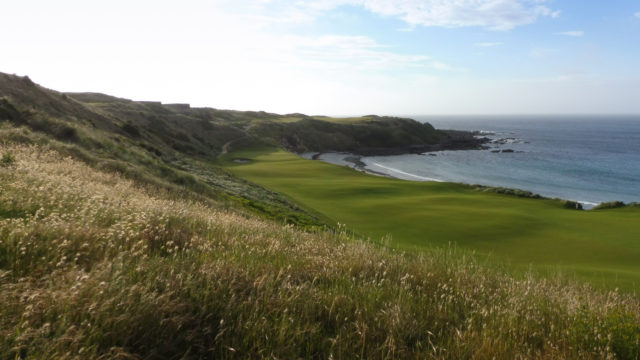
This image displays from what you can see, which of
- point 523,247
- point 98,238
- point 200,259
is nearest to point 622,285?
point 523,247

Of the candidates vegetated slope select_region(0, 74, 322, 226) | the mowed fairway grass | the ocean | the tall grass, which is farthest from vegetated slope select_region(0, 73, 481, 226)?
the ocean

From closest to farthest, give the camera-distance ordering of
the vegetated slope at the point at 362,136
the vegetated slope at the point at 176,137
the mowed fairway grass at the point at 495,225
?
the mowed fairway grass at the point at 495,225
the vegetated slope at the point at 176,137
the vegetated slope at the point at 362,136

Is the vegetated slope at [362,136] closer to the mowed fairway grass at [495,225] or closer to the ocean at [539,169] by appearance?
the ocean at [539,169]

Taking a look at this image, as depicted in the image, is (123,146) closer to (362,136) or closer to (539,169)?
(539,169)

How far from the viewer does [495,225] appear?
2203 cm

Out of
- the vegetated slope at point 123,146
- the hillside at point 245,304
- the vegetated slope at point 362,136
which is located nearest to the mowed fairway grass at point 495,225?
the vegetated slope at point 123,146

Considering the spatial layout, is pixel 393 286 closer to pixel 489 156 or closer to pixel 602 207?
pixel 602 207

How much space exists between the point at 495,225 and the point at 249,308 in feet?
71.6

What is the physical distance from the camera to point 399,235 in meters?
20.3

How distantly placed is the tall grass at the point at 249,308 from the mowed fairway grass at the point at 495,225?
19.0ft

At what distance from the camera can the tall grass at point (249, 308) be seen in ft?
8.38

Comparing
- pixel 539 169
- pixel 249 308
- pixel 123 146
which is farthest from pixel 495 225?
pixel 539 169

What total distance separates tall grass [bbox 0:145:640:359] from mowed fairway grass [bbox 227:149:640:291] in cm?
578

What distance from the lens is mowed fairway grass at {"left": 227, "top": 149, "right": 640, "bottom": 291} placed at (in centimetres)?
1617
